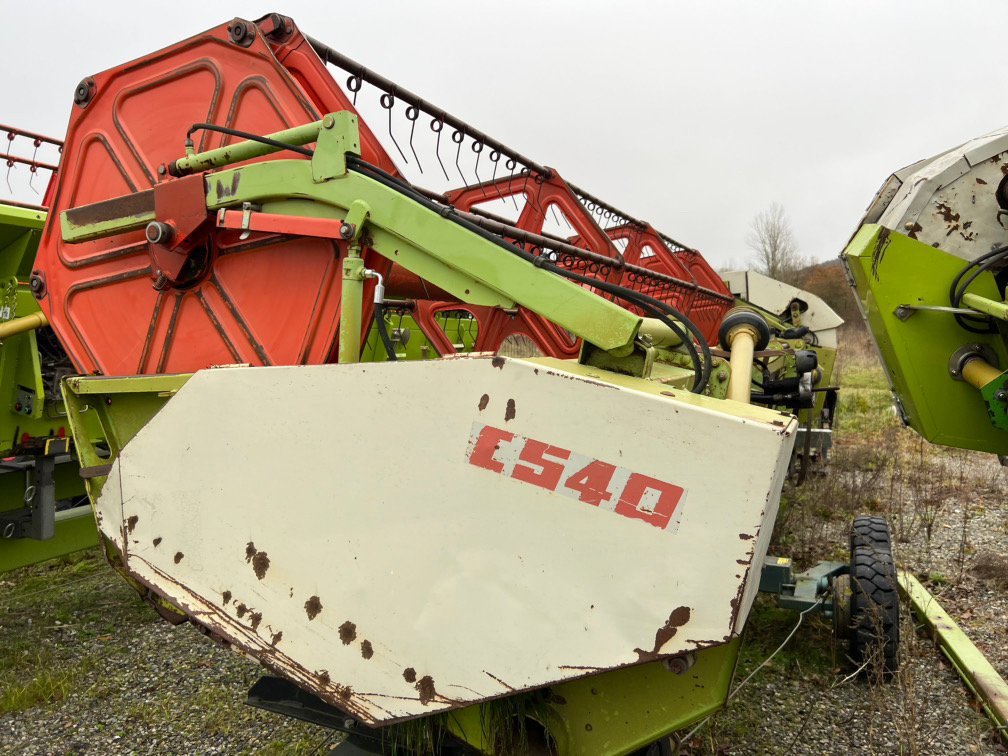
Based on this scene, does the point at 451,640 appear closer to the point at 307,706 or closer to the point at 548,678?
the point at 548,678

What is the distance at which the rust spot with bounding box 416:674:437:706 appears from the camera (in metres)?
1.84

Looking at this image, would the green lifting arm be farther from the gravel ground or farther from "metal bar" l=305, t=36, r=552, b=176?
the gravel ground

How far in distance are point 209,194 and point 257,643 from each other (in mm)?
1512

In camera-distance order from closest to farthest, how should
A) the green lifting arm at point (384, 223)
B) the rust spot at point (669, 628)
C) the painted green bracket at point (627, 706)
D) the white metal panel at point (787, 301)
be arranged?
the rust spot at point (669, 628) → the painted green bracket at point (627, 706) → the green lifting arm at point (384, 223) → the white metal panel at point (787, 301)

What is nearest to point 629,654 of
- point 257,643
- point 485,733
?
point 485,733

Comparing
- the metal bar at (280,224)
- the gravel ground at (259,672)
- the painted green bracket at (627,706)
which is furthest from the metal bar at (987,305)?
the metal bar at (280,224)

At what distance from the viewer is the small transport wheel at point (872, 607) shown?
3.17 meters

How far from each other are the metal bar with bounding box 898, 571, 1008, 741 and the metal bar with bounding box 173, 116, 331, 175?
3.55m

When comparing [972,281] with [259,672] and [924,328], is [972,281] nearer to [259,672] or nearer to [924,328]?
[924,328]

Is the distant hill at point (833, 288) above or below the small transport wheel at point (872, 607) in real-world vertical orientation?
above

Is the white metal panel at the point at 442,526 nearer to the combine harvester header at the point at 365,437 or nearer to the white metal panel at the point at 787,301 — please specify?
the combine harvester header at the point at 365,437

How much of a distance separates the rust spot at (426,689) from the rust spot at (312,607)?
0.37m

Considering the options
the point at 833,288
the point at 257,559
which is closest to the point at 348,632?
the point at 257,559

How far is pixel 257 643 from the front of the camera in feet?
6.81
